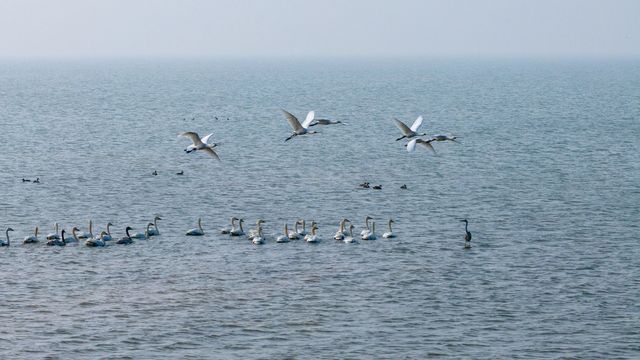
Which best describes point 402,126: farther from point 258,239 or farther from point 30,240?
point 30,240

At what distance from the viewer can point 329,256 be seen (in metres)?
57.5

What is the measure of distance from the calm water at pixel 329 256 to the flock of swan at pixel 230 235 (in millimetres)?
651

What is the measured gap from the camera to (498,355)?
4166cm

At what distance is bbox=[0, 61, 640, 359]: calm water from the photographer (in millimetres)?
43750

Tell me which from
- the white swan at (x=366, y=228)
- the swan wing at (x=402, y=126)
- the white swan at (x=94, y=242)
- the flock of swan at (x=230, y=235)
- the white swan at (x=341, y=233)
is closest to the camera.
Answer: the swan wing at (x=402, y=126)

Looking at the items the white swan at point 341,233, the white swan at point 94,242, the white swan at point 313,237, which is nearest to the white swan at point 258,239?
the white swan at point 313,237

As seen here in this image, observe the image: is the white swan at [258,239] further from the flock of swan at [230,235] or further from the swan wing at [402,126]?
the swan wing at [402,126]

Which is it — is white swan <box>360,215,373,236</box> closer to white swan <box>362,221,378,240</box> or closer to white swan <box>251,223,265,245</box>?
white swan <box>362,221,378,240</box>

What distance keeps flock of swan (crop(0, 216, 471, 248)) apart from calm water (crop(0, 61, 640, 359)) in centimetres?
65

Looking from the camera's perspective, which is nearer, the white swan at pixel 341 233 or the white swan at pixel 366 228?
the white swan at pixel 341 233

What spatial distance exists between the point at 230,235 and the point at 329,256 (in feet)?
24.9

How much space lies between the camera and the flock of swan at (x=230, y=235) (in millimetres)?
59844

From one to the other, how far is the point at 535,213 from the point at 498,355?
29.8 metres

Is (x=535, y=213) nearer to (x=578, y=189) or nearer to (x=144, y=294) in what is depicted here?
(x=578, y=189)
